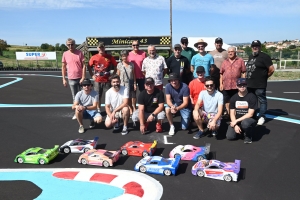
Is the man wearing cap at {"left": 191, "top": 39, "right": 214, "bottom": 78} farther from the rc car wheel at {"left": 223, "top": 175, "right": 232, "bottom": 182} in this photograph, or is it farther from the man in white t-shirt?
the rc car wheel at {"left": 223, "top": 175, "right": 232, "bottom": 182}

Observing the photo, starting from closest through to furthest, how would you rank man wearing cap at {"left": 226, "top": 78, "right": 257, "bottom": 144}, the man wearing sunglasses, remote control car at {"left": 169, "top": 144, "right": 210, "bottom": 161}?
remote control car at {"left": 169, "top": 144, "right": 210, "bottom": 161}, man wearing cap at {"left": 226, "top": 78, "right": 257, "bottom": 144}, the man wearing sunglasses

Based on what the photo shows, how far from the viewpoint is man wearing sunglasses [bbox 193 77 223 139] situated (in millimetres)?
5926

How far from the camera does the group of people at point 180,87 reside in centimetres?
595

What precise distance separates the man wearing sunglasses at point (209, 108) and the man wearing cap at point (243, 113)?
1.00ft

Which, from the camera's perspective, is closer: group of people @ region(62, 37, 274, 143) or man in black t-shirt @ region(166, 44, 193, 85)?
group of people @ region(62, 37, 274, 143)

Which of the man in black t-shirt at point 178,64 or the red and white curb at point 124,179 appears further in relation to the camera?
the man in black t-shirt at point 178,64

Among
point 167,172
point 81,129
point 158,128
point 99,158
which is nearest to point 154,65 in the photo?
point 158,128

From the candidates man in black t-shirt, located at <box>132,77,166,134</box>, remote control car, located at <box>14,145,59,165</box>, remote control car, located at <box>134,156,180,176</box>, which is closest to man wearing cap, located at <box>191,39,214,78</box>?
man in black t-shirt, located at <box>132,77,166,134</box>

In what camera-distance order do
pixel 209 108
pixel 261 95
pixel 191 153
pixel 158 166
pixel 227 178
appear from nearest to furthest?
1. pixel 227 178
2. pixel 158 166
3. pixel 191 153
4. pixel 209 108
5. pixel 261 95

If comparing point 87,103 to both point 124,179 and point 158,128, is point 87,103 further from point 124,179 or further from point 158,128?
point 124,179

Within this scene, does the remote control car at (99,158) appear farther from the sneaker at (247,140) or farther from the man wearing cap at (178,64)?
the man wearing cap at (178,64)

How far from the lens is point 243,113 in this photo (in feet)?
19.3

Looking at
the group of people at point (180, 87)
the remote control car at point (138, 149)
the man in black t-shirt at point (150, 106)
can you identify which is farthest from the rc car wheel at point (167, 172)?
the man in black t-shirt at point (150, 106)

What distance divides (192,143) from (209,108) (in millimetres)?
915
